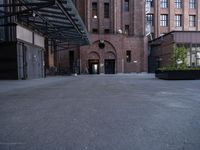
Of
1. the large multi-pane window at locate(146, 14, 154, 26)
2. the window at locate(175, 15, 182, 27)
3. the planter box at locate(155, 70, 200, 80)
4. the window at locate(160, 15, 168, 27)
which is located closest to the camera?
the planter box at locate(155, 70, 200, 80)

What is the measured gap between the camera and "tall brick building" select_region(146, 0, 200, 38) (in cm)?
5412

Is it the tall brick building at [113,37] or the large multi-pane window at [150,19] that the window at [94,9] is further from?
the large multi-pane window at [150,19]

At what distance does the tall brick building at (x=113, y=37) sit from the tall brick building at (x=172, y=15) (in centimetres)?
901

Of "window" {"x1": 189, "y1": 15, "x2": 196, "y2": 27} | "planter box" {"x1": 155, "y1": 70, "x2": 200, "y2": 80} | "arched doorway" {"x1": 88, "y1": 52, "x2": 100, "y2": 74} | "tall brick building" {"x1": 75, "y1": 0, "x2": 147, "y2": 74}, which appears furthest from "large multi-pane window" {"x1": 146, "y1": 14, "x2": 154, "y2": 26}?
"planter box" {"x1": 155, "y1": 70, "x2": 200, "y2": 80}

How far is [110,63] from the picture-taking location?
147ft

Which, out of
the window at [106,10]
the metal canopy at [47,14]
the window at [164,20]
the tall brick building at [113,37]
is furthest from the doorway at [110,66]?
the window at [164,20]

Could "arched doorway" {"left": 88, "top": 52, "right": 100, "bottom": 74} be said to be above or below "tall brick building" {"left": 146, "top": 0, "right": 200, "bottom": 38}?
below

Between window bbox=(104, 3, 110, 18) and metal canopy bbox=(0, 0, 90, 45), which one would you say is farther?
window bbox=(104, 3, 110, 18)

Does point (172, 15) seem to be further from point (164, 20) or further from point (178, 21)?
point (178, 21)

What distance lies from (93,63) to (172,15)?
2498 cm

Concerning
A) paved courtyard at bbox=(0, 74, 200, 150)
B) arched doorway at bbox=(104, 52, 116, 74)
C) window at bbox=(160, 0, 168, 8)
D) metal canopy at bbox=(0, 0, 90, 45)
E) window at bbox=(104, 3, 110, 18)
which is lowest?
paved courtyard at bbox=(0, 74, 200, 150)

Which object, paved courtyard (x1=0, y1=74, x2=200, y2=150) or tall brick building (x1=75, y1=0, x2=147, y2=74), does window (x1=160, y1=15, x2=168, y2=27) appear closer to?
tall brick building (x1=75, y1=0, x2=147, y2=74)

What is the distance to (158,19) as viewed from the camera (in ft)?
177

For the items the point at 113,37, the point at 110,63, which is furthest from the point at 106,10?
the point at 110,63
